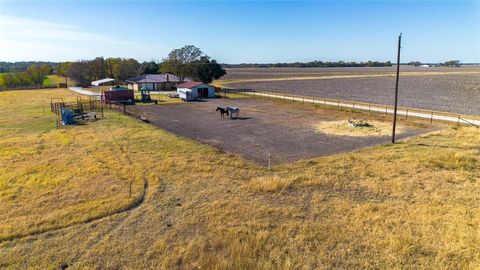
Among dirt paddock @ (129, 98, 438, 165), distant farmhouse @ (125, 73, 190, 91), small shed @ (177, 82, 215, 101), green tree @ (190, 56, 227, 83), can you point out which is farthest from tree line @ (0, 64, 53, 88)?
dirt paddock @ (129, 98, 438, 165)

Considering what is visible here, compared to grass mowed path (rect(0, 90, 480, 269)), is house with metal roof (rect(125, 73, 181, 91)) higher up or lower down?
higher up

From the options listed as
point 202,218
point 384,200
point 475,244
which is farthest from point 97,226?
point 475,244

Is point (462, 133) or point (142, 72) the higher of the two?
point (142, 72)

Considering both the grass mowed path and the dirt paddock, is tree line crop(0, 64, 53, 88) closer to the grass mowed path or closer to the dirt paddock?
the dirt paddock

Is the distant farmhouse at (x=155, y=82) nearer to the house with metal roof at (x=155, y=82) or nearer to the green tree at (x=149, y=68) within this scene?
the house with metal roof at (x=155, y=82)

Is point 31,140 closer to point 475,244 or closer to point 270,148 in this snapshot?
point 270,148
